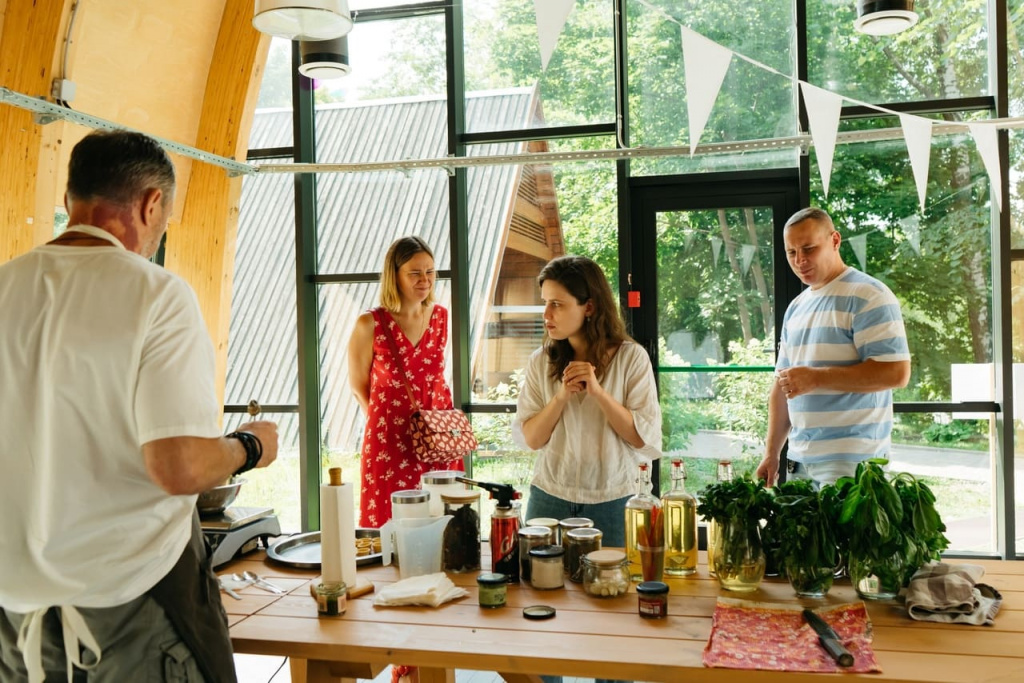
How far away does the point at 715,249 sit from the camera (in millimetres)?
4707

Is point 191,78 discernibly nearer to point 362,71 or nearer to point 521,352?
point 362,71

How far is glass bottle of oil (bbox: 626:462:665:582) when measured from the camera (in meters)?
1.97

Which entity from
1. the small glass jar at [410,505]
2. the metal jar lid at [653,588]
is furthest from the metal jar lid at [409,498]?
the metal jar lid at [653,588]

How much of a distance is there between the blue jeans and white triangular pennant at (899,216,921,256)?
2.72 m

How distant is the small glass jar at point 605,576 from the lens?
1944mm

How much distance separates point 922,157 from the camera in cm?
332

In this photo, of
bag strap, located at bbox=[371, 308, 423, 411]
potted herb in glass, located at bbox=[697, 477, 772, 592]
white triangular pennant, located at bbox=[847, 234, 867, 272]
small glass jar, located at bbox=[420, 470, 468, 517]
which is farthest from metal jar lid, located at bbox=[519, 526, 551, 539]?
white triangular pennant, located at bbox=[847, 234, 867, 272]

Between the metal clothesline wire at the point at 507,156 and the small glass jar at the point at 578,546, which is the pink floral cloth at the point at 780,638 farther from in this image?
the metal clothesline wire at the point at 507,156

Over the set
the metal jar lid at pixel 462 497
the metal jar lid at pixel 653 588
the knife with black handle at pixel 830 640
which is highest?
the metal jar lid at pixel 462 497

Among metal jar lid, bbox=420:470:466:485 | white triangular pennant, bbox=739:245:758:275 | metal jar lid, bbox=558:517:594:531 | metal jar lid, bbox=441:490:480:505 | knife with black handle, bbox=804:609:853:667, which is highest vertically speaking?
white triangular pennant, bbox=739:245:758:275

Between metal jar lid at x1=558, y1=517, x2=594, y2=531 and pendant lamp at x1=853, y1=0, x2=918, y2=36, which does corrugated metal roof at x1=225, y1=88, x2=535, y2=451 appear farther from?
metal jar lid at x1=558, y1=517, x2=594, y2=531

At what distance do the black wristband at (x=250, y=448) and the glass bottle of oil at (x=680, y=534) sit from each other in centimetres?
93

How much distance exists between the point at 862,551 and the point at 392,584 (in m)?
1.07

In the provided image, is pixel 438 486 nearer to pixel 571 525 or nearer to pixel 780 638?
pixel 571 525
